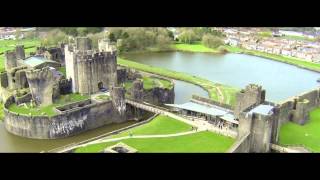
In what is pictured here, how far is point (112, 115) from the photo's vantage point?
33.2 meters

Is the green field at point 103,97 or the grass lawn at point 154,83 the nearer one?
the green field at point 103,97

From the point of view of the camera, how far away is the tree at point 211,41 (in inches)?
2633

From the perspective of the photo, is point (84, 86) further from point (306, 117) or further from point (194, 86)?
point (306, 117)

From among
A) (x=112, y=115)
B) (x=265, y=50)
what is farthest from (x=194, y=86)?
(x=265, y=50)

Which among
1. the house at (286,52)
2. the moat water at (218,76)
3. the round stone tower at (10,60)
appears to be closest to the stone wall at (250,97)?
the moat water at (218,76)

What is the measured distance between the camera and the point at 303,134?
28734mm

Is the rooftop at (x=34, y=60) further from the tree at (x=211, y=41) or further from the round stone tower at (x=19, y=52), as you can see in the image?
the tree at (x=211, y=41)

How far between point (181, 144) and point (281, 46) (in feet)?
160

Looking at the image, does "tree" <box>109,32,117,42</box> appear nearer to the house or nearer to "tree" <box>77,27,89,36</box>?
"tree" <box>77,27,89,36</box>

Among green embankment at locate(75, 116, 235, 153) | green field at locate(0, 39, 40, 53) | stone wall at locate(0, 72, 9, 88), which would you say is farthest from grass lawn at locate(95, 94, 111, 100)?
green field at locate(0, 39, 40, 53)

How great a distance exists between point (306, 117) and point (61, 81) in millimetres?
21534

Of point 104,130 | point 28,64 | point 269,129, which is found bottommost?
point 104,130

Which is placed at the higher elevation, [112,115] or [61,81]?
[61,81]

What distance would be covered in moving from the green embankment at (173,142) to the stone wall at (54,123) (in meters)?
5.13
